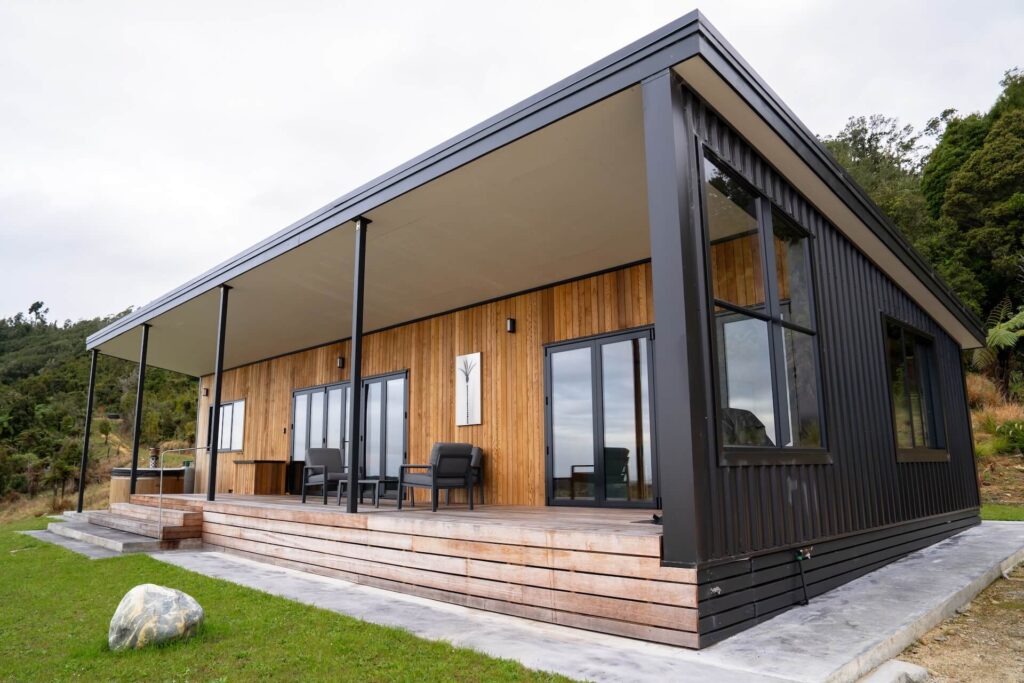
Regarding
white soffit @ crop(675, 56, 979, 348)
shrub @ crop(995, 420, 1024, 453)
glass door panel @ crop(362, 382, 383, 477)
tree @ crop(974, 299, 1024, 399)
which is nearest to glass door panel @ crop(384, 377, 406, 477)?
glass door panel @ crop(362, 382, 383, 477)

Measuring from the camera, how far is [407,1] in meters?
13.8

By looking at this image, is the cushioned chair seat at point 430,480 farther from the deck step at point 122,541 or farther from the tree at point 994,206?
the tree at point 994,206

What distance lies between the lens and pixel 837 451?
14.3ft

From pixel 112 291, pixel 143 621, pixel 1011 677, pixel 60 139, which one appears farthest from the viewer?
pixel 112 291

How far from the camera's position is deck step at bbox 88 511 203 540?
7.00 m

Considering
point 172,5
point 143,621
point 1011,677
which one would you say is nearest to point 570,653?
point 1011,677

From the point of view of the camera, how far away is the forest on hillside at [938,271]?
1578 cm

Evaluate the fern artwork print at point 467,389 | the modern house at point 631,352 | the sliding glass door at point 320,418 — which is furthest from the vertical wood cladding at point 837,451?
the sliding glass door at point 320,418

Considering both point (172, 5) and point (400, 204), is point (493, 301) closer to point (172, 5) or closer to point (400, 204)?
point (400, 204)

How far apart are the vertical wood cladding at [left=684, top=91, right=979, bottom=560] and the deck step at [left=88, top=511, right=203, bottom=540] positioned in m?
6.31

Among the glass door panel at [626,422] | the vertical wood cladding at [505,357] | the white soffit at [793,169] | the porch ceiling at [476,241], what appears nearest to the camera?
the white soffit at [793,169]

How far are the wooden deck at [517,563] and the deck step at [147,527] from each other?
6.10 feet

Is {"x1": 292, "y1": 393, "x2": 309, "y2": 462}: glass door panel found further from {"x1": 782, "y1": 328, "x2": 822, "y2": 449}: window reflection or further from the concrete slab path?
{"x1": 782, "y1": 328, "x2": 822, "y2": 449}: window reflection

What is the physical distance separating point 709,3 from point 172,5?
11.7 meters
